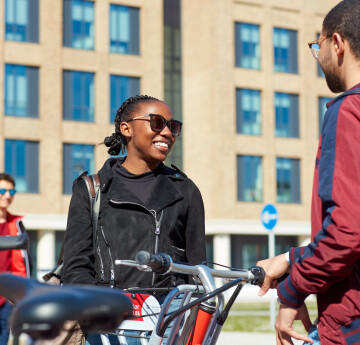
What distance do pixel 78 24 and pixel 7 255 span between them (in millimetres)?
36086

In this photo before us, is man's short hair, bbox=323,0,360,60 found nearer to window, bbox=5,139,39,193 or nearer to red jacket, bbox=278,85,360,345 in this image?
red jacket, bbox=278,85,360,345

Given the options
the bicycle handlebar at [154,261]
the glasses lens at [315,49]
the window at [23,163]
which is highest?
the window at [23,163]

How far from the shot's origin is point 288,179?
151 feet

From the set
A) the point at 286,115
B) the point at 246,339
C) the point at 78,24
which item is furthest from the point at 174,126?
the point at 286,115

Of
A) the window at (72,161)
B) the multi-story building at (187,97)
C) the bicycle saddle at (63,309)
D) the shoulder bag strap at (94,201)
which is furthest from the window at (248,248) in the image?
the bicycle saddle at (63,309)

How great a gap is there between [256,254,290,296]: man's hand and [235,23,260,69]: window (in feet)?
140

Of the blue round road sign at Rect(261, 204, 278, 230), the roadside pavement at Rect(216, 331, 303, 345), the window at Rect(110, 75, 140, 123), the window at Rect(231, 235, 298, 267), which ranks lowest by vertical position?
the window at Rect(231, 235, 298, 267)

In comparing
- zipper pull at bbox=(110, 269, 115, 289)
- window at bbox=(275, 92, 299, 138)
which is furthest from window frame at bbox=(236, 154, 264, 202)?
zipper pull at bbox=(110, 269, 115, 289)

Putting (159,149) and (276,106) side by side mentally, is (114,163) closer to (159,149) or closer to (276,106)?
(159,149)

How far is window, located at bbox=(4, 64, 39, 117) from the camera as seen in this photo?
39.6 m

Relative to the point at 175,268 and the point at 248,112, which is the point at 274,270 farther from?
the point at 248,112

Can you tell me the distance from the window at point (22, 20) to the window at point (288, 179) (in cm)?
1478

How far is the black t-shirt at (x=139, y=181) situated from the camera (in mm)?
4316

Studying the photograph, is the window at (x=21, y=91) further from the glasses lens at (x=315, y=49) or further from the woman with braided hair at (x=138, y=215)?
the glasses lens at (x=315, y=49)
